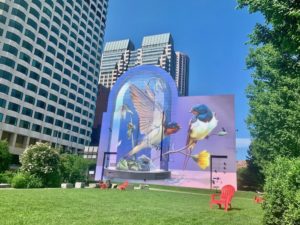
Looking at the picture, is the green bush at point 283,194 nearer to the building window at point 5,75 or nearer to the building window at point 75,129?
the building window at point 5,75

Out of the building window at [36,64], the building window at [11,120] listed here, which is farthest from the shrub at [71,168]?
the building window at [36,64]

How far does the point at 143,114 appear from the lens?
243 ft

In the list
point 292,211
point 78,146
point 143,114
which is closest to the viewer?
point 292,211

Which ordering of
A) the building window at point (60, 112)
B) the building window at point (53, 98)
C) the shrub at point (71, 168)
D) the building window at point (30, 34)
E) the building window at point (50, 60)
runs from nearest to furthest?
the shrub at point (71, 168)
the building window at point (30, 34)
the building window at point (50, 60)
the building window at point (53, 98)
the building window at point (60, 112)

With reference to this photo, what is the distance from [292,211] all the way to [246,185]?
6331 cm

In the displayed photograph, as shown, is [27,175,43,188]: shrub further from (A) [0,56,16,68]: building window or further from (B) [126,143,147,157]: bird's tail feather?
(B) [126,143,147,157]: bird's tail feather

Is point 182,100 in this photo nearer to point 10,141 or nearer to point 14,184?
point 10,141

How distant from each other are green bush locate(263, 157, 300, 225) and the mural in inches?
2009

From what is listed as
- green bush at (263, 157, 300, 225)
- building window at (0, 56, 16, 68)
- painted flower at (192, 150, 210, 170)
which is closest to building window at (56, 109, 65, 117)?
building window at (0, 56, 16, 68)

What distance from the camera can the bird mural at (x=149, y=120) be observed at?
229 ft

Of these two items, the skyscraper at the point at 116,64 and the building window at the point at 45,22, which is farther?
the skyscraper at the point at 116,64

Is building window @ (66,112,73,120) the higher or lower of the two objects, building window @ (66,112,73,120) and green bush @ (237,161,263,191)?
the higher

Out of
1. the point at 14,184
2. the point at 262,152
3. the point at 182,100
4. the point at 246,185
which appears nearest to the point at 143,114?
the point at 182,100

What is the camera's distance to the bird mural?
69.9 meters
